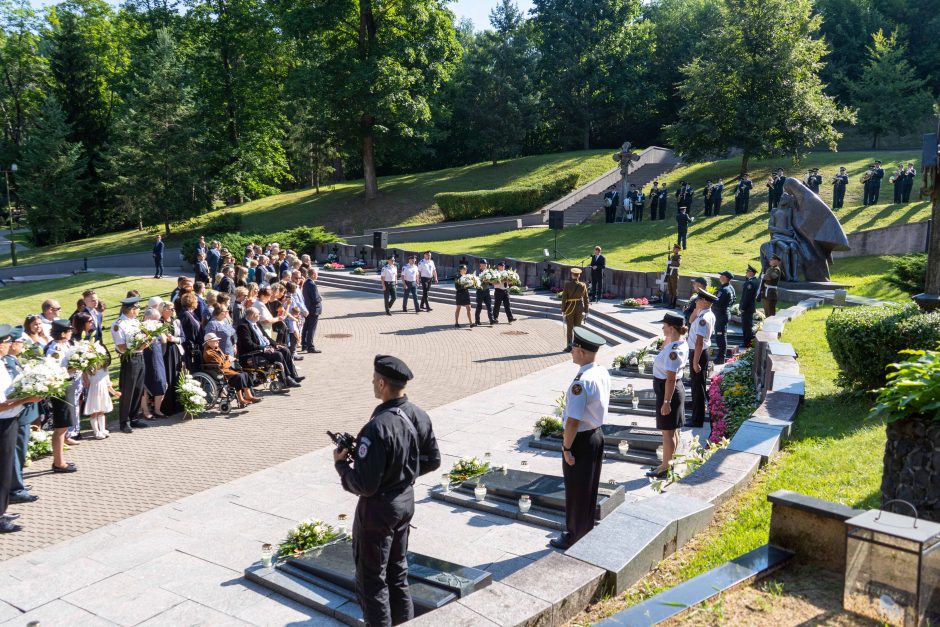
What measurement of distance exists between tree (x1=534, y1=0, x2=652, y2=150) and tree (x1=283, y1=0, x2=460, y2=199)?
10.2m

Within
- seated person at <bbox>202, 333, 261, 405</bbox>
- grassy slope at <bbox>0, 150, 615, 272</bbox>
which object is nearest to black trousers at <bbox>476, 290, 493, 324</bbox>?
seated person at <bbox>202, 333, 261, 405</bbox>

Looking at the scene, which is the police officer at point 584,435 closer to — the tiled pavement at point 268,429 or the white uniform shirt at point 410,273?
the tiled pavement at point 268,429

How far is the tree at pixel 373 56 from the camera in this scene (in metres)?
40.1

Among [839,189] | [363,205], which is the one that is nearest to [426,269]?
[839,189]

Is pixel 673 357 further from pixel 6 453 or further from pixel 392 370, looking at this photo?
pixel 6 453

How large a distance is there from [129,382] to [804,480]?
9.84 metres

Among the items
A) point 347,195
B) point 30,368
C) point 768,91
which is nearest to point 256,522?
point 30,368

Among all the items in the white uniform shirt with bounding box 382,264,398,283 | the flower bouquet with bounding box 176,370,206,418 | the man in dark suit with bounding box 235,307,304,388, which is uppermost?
the white uniform shirt with bounding box 382,264,398,283

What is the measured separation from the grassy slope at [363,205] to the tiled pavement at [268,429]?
75.8 ft

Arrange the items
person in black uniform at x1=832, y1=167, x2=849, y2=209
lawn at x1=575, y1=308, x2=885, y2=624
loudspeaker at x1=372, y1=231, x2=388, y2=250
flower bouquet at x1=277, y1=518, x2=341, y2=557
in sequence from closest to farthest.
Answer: lawn at x1=575, y1=308, x2=885, y2=624 < flower bouquet at x1=277, y1=518, x2=341, y2=557 < person in black uniform at x1=832, y1=167, x2=849, y2=209 < loudspeaker at x1=372, y1=231, x2=388, y2=250

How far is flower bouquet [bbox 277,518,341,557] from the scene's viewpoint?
6684 mm

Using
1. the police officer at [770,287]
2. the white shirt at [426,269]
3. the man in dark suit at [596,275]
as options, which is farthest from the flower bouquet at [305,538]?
the man in dark suit at [596,275]

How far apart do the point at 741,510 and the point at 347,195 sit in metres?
44.2

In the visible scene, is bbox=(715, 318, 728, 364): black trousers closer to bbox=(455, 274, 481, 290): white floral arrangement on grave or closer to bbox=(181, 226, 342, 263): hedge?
bbox=(455, 274, 481, 290): white floral arrangement on grave
